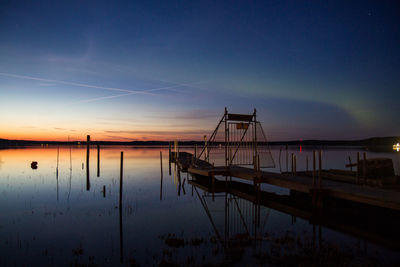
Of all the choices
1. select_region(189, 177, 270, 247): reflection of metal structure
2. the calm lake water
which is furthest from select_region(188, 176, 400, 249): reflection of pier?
the calm lake water

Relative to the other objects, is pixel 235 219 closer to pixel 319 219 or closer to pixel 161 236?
pixel 161 236

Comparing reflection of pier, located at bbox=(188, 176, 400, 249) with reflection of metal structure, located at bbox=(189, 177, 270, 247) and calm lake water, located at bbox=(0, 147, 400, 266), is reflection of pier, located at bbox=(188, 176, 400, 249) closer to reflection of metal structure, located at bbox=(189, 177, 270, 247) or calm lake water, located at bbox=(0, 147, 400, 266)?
reflection of metal structure, located at bbox=(189, 177, 270, 247)

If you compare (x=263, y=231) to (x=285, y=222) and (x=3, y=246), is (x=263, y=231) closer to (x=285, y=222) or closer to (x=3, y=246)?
(x=285, y=222)

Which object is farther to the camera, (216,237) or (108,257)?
(216,237)

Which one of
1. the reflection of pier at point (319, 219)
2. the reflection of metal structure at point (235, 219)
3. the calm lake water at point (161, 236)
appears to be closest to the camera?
the reflection of pier at point (319, 219)

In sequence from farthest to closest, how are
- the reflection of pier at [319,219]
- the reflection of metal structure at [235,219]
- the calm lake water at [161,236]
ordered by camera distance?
the reflection of metal structure at [235,219], the calm lake water at [161,236], the reflection of pier at [319,219]

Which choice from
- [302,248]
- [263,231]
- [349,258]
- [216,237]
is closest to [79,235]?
[216,237]

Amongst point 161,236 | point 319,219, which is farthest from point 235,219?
point 319,219

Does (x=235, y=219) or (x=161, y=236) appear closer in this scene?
(x=161, y=236)

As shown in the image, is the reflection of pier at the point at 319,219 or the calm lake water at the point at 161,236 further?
the calm lake water at the point at 161,236

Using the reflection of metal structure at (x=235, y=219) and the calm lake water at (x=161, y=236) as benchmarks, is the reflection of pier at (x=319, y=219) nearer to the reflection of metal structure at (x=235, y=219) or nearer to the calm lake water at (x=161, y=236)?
the reflection of metal structure at (x=235, y=219)

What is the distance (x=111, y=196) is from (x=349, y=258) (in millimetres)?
19305

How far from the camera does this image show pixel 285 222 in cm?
1537

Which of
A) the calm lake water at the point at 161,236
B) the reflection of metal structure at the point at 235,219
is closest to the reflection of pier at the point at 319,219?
the reflection of metal structure at the point at 235,219
